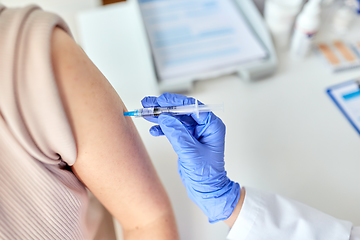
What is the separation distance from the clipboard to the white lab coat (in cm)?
43

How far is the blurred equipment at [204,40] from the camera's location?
1.02 meters

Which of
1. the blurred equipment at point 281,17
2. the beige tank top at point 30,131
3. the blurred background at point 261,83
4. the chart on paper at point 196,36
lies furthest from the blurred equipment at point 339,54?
the beige tank top at point 30,131

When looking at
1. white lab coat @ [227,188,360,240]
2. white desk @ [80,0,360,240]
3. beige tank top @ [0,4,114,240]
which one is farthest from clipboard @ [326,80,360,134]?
beige tank top @ [0,4,114,240]

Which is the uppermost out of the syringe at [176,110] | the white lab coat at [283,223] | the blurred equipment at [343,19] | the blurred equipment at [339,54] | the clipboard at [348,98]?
the blurred equipment at [343,19]

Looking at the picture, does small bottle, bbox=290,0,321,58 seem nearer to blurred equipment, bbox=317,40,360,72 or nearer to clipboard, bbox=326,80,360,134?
blurred equipment, bbox=317,40,360,72

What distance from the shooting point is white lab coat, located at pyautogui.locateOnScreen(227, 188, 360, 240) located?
651 mm

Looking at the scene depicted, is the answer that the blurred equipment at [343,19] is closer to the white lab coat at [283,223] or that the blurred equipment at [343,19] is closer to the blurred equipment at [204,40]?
the blurred equipment at [204,40]

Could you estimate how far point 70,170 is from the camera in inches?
23.4

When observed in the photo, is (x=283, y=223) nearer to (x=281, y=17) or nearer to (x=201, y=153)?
(x=201, y=153)

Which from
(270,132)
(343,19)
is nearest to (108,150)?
(270,132)

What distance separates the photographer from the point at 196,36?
3.62 feet

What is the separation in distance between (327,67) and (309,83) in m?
0.13

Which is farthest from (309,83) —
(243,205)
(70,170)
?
(70,170)

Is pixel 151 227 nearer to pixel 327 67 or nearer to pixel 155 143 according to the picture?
pixel 155 143
